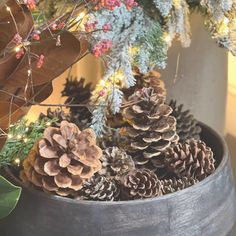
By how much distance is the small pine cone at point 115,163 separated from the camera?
583 millimetres

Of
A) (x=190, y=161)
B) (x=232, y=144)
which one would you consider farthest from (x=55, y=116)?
(x=232, y=144)

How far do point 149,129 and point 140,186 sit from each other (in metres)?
0.09

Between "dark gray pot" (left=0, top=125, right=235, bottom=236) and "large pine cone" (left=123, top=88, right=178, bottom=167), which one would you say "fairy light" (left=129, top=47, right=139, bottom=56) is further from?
"dark gray pot" (left=0, top=125, right=235, bottom=236)

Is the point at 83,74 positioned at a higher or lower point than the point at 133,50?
lower

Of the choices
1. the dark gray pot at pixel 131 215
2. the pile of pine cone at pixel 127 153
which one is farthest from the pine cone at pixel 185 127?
the dark gray pot at pixel 131 215

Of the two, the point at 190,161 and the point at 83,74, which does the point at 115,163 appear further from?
the point at 83,74

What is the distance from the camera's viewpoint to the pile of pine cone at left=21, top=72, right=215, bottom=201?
20.6 inches

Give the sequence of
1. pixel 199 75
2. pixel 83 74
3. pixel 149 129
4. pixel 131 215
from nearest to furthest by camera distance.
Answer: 1. pixel 131 215
2. pixel 149 129
3. pixel 199 75
4. pixel 83 74

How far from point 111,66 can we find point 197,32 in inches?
7.0

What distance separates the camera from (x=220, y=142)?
2.09 ft

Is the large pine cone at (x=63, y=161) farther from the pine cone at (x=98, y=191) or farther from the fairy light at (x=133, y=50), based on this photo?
the fairy light at (x=133, y=50)

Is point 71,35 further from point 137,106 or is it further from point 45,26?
point 137,106

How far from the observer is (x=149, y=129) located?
601mm

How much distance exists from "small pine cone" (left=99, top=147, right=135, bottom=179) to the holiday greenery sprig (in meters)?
0.08
